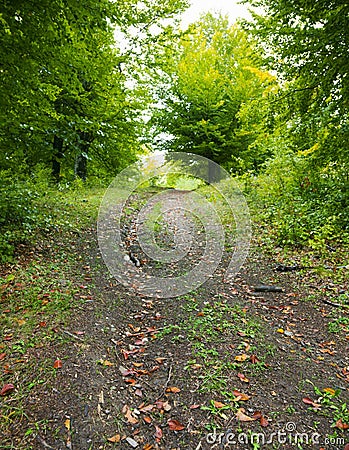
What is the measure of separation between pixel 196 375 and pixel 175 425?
0.54m

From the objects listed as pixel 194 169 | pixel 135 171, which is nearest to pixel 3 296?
pixel 135 171

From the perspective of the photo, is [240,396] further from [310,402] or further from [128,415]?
[128,415]

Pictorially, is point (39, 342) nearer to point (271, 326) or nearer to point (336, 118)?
point (271, 326)

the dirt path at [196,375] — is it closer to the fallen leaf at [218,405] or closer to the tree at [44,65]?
the fallen leaf at [218,405]

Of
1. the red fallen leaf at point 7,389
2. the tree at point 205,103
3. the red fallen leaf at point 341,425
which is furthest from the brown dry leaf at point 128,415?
the tree at point 205,103

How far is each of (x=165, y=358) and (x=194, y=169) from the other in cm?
861

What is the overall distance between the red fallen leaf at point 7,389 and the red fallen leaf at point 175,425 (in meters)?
1.25

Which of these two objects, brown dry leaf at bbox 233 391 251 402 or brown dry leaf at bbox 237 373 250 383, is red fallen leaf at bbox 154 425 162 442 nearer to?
brown dry leaf at bbox 233 391 251 402

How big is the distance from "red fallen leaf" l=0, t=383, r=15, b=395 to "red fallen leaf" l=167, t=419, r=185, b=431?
1253mm

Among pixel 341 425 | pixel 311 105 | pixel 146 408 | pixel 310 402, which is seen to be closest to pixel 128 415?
pixel 146 408

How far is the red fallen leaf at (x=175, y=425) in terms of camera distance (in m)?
2.31

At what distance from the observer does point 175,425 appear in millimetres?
2332

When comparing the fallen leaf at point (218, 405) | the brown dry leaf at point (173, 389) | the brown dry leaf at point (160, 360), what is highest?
the fallen leaf at point (218, 405)

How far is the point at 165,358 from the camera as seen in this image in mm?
3057
